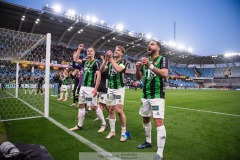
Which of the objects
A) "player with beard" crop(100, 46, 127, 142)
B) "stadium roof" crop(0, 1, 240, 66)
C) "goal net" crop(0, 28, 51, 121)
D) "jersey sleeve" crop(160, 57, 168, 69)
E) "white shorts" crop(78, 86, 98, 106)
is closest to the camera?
"jersey sleeve" crop(160, 57, 168, 69)

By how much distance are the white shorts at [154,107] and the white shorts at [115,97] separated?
881mm

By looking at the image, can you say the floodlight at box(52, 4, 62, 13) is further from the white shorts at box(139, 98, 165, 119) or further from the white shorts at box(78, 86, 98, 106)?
the white shorts at box(139, 98, 165, 119)

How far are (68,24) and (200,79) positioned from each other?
5868cm

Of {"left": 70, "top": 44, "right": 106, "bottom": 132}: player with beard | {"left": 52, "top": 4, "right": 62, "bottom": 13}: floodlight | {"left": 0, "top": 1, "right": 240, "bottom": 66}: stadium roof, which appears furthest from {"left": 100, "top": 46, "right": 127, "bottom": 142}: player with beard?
{"left": 52, "top": 4, "right": 62, "bottom": 13}: floodlight

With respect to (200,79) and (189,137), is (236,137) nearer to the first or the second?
(189,137)

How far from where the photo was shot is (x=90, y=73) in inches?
190

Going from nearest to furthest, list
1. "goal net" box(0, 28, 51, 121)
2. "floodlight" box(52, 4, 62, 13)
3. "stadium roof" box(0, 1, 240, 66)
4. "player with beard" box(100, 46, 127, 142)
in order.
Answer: "player with beard" box(100, 46, 127, 142), "goal net" box(0, 28, 51, 121), "stadium roof" box(0, 1, 240, 66), "floodlight" box(52, 4, 62, 13)

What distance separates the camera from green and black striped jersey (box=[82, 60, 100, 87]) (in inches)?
186

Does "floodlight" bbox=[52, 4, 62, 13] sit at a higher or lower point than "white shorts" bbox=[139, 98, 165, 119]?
higher

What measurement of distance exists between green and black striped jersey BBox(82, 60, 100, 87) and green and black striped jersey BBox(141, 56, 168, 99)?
1.81m

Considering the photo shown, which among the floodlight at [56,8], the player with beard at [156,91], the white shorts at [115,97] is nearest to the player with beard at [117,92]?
the white shorts at [115,97]

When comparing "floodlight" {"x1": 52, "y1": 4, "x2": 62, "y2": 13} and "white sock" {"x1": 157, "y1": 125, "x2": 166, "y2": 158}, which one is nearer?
"white sock" {"x1": 157, "y1": 125, "x2": 166, "y2": 158}

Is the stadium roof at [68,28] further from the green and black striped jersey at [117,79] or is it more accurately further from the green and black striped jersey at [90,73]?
the green and black striped jersey at [117,79]

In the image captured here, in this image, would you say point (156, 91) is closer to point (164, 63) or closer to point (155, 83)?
point (155, 83)
